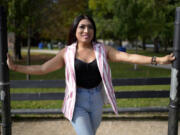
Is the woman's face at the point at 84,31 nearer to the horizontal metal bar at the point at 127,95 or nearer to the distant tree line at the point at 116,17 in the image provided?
the horizontal metal bar at the point at 127,95

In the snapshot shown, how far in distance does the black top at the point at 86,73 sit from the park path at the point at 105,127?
6.97 ft

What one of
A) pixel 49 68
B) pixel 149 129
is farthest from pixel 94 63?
pixel 149 129

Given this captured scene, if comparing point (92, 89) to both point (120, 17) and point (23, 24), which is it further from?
point (120, 17)

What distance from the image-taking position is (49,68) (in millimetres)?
2621

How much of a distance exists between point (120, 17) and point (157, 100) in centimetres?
835

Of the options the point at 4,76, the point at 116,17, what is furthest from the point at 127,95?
the point at 116,17

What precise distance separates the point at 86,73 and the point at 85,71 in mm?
25

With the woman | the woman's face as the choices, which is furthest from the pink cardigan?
the woman's face

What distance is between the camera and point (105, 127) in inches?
181

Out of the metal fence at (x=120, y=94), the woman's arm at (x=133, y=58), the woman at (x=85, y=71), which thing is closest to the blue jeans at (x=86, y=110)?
the woman at (x=85, y=71)

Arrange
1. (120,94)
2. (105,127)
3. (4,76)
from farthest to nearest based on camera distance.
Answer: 1. (120,94)
2. (105,127)
3. (4,76)

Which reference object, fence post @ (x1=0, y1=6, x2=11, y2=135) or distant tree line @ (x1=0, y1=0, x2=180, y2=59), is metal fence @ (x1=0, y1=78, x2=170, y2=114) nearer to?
fence post @ (x1=0, y1=6, x2=11, y2=135)

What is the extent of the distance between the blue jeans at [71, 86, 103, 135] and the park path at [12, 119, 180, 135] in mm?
1940

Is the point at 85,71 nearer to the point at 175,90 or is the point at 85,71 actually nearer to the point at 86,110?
the point at 86,110
